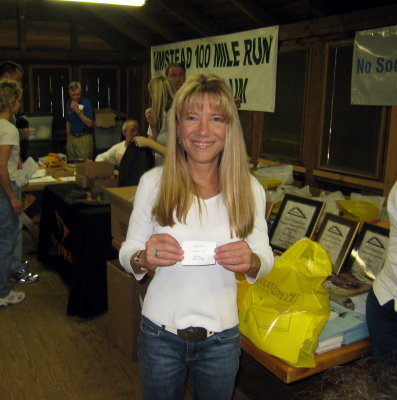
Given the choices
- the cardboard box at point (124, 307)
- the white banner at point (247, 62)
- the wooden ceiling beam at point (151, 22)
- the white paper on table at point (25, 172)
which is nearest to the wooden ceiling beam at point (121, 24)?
the wooden ceiling beam at point (151, 22)

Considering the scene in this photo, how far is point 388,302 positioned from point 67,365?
6.40 ft

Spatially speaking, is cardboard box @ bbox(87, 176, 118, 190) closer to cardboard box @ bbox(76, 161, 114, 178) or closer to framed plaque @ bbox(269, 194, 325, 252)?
cardboard box @ bbox(76, 161, 114, 178)

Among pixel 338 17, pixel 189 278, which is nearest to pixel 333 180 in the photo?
pixel 338 17

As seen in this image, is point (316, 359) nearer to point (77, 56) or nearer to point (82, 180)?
point (82, 180)

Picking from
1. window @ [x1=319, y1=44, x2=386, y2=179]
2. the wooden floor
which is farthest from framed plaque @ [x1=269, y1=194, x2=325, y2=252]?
window @ [x1=319, y1=44, x2=386, y2=179]

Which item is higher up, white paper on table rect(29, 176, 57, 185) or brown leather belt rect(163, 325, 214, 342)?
brown leather belt rect(163, 325, 214, 342)

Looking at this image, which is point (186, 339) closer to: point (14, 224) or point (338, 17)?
point (14, 224)

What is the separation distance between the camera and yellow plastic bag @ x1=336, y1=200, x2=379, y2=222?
2.53 metres

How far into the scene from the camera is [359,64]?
3.31m

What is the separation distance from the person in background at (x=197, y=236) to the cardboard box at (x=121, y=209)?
4.02 feet

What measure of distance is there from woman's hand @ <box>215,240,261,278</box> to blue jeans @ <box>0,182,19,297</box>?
2462 mm

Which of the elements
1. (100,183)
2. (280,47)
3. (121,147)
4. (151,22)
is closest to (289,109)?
(280,47)

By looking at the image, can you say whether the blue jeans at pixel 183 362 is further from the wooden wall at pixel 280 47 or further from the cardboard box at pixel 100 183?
the cardboard box at pixel 100 183

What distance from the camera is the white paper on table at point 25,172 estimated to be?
11.3 feet
